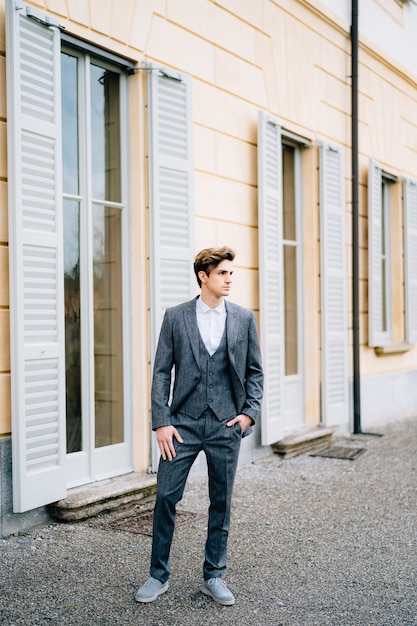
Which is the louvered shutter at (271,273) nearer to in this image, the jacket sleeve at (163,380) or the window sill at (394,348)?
the window sill at (394,348)

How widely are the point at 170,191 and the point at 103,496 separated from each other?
246 cm

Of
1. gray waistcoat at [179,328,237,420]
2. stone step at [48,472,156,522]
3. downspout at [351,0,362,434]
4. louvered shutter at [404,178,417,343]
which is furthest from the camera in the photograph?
louvered shutter at [404,178,417,343]

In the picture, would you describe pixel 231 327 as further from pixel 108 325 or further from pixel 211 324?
pixel 108 325

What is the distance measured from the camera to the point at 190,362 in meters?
3.76

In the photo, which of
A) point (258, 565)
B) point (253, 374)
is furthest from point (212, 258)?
point (258, 565)

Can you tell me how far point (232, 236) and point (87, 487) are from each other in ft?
9.02

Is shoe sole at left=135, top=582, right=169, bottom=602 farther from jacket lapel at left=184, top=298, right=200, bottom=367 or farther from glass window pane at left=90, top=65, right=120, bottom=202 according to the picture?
glass window pane at left=90, top=65, right=120, bottom=202

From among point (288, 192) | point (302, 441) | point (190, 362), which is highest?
point (288, 192)

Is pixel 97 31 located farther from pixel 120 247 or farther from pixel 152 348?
pixel 152 348

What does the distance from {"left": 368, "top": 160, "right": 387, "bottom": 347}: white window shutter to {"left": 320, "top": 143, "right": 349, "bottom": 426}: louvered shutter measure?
2.37ft

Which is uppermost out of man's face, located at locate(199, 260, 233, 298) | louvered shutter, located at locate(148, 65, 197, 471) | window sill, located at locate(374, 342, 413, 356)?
louvered shutter, located at locate(148, 65, 197, 471)

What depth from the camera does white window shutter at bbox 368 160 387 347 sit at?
9367mm

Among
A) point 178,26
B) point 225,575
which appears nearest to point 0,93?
point 178,26

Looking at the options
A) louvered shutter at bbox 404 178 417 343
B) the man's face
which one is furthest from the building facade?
the man's face
